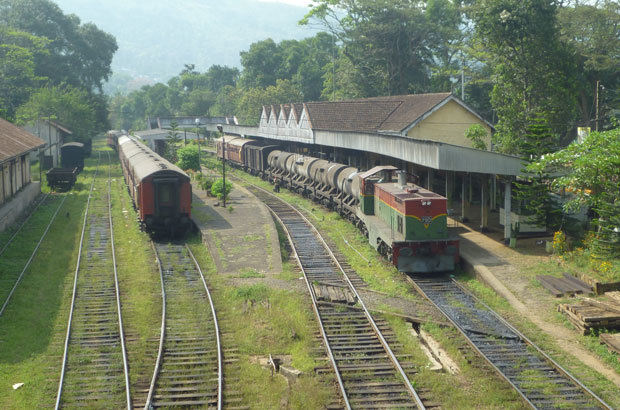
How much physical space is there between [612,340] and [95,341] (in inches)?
484

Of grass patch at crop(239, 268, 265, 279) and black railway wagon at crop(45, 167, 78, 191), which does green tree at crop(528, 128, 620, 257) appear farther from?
black railway wagon at crop(45, 167, 78, 191)

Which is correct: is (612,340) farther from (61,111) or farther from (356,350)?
(61,111)

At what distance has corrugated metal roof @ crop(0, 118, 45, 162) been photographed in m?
28.2

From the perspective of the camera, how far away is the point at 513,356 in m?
13.3

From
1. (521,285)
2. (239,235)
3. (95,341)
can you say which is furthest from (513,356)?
(239,235)

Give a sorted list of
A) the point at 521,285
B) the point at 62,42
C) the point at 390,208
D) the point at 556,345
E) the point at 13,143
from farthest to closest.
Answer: the point at 62,42
the point at 13,143
the point at 390,208
the point at 521,285
the point at 556,345

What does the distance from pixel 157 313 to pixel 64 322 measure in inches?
96.0

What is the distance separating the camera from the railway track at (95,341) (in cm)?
1171

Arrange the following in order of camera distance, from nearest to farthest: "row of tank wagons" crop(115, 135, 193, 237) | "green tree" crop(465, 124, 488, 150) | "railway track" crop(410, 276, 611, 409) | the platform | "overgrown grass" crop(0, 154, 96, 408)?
"railway track" crop(410, 276, 611, 409) → "overgrown grass" crop(0, 154, 96, 408) → the platform → "row of tank wagons" crop(115, 135, 193, 237) → "green tree" crop(465, 124, 488, 150)

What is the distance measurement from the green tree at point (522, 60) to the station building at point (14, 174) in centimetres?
2412

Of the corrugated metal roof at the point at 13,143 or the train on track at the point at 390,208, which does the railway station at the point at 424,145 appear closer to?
the train on track at the point at 390,208

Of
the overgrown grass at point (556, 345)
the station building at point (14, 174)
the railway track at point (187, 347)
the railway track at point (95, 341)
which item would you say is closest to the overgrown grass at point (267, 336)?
the railway track at point (187, 347)

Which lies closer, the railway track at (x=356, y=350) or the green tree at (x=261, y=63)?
the railway track at (x=356, y=350)

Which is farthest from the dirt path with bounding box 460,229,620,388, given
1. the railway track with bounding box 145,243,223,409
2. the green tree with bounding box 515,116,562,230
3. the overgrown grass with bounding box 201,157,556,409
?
the railway track with bounding box 145,243,223,409
